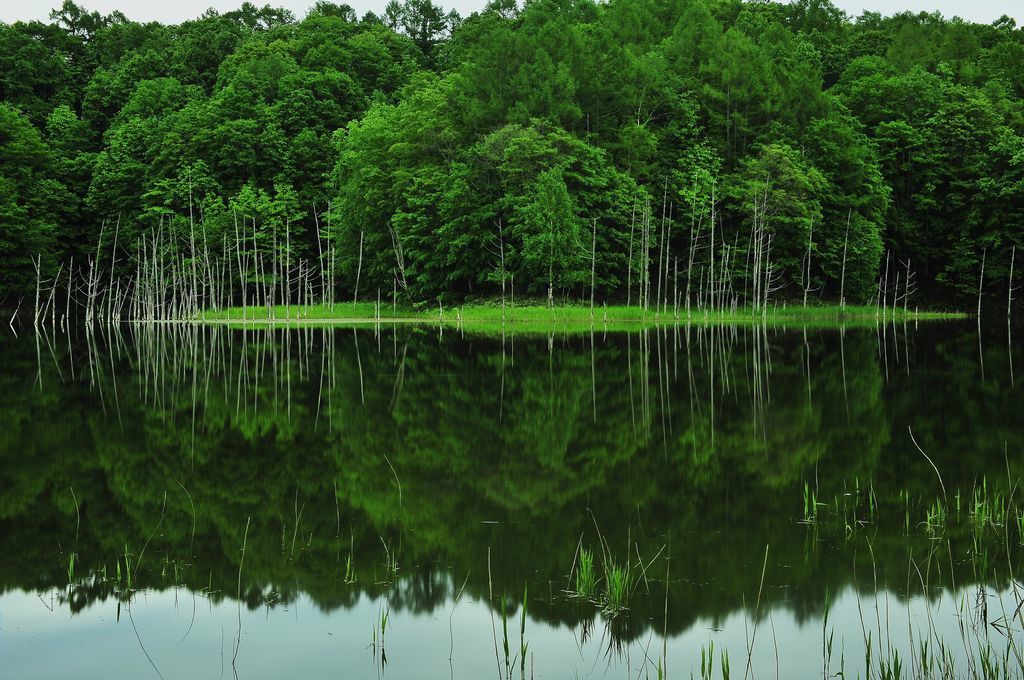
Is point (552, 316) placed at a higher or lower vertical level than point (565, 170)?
lower

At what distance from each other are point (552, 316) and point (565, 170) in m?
9.09

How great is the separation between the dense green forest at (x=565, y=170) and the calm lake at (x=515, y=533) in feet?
116

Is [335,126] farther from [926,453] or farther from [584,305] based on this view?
[926,453]

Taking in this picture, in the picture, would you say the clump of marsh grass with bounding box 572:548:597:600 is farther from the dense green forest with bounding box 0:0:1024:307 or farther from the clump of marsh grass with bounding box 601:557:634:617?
the dense green forest with bounding box 0:0:1024:307

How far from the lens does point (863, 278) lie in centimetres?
6041

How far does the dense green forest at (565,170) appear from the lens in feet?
187

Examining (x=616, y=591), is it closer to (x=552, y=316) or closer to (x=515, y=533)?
(x=515, y=533)

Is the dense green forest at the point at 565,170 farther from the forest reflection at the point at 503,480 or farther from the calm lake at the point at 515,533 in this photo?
the calm lake at the point at 515,533

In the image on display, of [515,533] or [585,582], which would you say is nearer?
[585,582]

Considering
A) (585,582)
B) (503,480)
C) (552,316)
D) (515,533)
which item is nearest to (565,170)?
(552,316)

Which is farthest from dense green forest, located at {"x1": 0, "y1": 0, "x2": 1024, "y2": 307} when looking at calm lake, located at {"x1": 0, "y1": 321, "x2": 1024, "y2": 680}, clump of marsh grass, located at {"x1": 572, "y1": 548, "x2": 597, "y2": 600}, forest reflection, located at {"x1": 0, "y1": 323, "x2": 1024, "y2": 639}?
clump of marsh grass, located at {"x1": 572, "y1": 548, "x2": 597, "y2": 600}

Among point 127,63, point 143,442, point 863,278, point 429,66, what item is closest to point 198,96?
point 127,63

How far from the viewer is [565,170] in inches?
2183

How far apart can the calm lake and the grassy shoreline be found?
98.2ft
